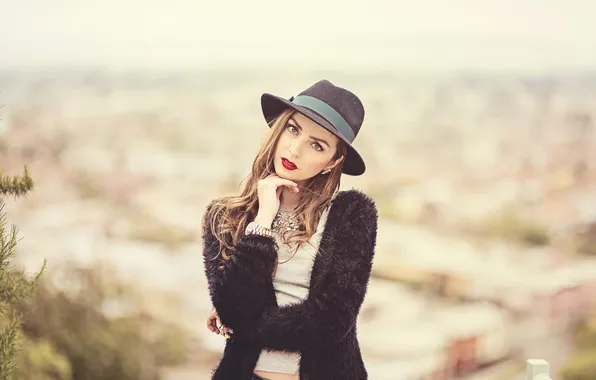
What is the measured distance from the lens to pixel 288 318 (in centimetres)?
152

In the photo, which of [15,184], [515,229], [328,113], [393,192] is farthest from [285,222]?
[515,229]

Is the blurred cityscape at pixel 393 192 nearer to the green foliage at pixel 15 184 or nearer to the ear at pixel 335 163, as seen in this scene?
the green foliage at pixel 15 184

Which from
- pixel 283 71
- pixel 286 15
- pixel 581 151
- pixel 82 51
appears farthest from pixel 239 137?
pixel 581 151

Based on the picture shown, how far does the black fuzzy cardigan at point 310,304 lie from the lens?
151 centimetres

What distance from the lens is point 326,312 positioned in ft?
4.95

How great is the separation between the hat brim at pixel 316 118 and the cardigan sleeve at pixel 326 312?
0.25 meters

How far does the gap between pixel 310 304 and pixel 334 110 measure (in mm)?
500

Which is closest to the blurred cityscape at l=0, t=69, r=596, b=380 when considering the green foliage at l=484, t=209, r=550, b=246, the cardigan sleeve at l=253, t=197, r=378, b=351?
the green foliage at l=484, t=209, r=550, b=246

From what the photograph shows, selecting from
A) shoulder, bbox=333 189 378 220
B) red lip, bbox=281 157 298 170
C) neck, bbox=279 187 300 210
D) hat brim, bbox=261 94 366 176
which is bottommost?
shoulder, bbox=333 189 378 220

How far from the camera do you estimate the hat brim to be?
1.62 meters

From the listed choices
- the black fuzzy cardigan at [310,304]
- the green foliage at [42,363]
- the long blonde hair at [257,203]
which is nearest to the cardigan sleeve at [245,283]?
the black fuzzy cardigan at [310,304]

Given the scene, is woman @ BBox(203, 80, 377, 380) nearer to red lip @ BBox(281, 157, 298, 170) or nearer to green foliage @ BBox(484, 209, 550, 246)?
red lip @ BBox(281, 157, 298, 170)

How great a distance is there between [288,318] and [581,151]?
65.2 inches

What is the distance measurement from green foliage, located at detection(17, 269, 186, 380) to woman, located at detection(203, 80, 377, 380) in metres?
0.90
